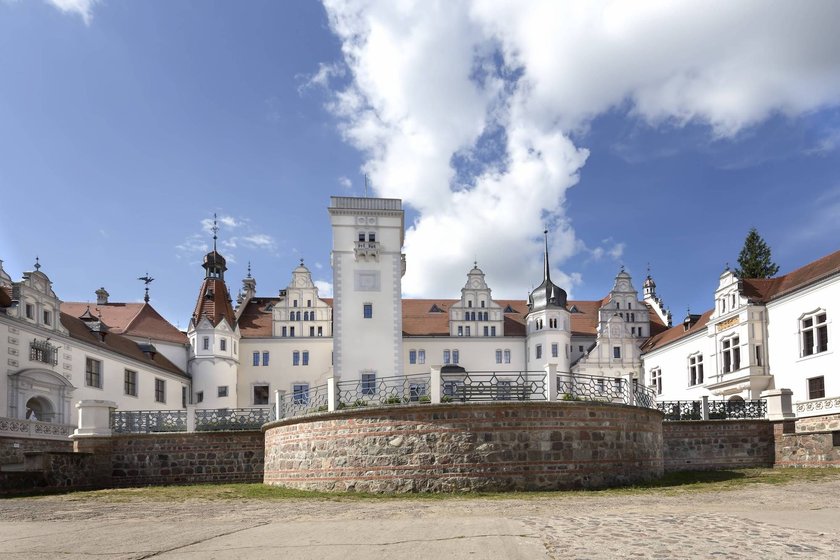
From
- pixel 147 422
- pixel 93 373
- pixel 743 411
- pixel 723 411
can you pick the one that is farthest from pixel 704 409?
pixel 93 373

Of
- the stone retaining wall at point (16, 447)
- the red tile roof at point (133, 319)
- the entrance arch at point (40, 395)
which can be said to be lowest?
the stone retaining wall at point (16, 447)

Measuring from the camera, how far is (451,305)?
5134 cm

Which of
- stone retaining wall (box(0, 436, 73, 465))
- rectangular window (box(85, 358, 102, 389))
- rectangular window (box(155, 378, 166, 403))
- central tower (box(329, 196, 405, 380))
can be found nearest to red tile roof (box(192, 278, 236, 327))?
rectangular window (box(155, 378, 166, 403))

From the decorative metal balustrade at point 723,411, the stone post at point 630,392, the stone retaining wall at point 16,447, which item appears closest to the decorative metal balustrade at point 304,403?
the stone post at point 630,392

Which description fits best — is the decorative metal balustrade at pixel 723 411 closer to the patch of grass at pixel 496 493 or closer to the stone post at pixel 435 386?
the patch of grass at pixel 496 493

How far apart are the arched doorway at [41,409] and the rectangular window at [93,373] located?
107 inches

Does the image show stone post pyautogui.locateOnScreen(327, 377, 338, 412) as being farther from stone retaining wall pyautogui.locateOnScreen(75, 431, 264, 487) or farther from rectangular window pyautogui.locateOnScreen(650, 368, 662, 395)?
rectangular window pyautogui.locateOnScreen(650, 368, 662, 395)

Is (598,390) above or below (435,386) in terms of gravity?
below

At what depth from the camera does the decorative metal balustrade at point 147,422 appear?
73.4ft

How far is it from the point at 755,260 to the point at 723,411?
34.5 m

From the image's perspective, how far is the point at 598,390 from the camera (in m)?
17.8

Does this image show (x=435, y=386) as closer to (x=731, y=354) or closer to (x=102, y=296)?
(x=731, y=354)

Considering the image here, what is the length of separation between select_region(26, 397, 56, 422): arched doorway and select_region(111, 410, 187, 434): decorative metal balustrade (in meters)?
10.7

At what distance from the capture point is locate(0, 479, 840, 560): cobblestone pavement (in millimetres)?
8000
